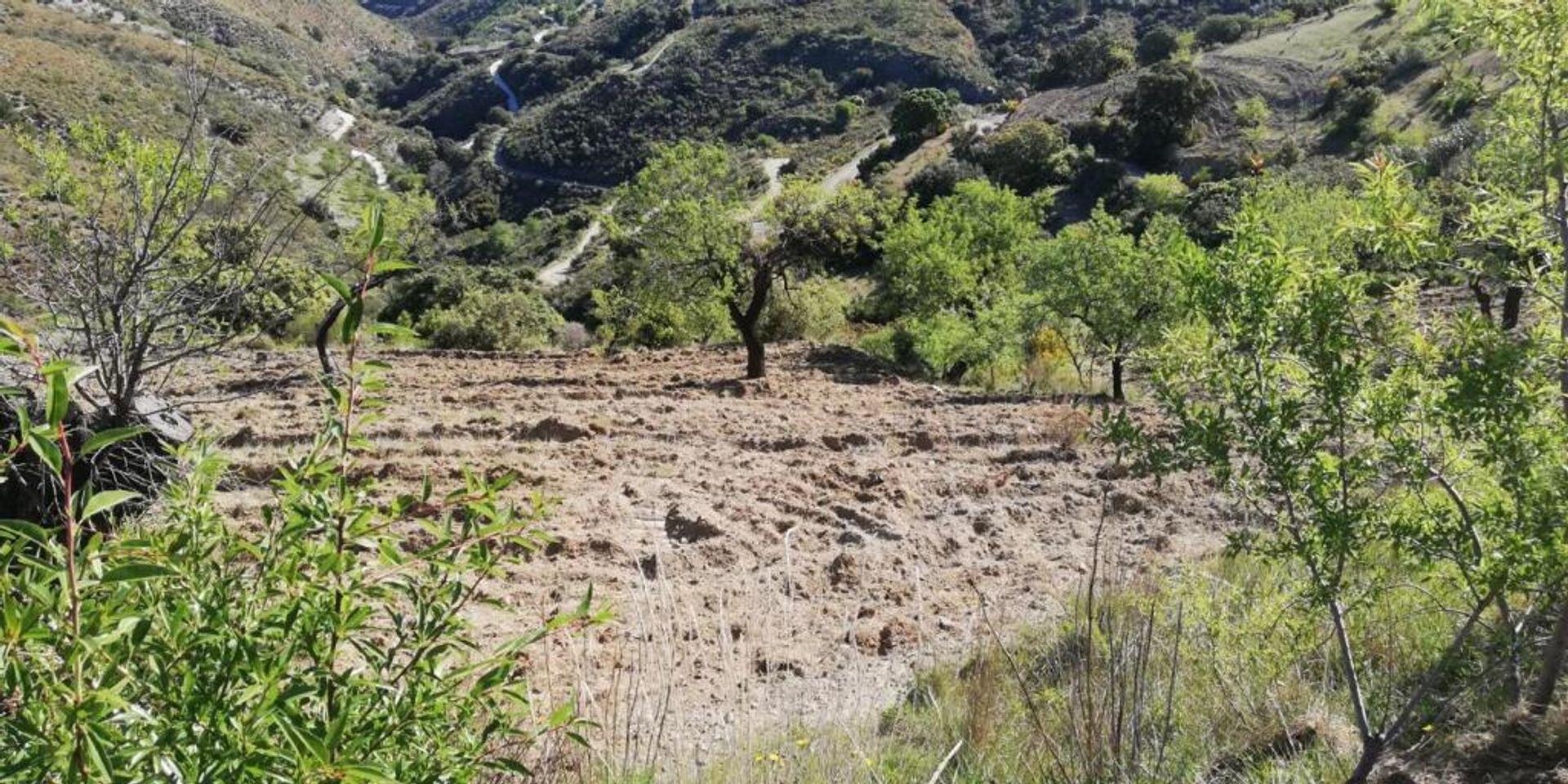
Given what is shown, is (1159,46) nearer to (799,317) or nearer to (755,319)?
(799,317)

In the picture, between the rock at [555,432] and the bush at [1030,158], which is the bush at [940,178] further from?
the rock at [555,432]

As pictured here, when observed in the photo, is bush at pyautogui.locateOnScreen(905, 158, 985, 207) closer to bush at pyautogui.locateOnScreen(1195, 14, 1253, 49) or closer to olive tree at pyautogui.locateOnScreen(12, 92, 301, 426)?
bush at pyautogui.locateOnScreen(1195, 14, 1253, 49)

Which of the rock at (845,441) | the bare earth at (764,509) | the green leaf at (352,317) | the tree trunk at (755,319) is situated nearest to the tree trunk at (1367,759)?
the bare earth at (764,509)

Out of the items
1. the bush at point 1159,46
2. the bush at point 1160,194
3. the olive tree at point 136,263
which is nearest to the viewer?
the olive tree at point 136,263

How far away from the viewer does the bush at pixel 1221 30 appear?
49.7 meters

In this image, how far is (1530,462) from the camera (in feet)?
7.74

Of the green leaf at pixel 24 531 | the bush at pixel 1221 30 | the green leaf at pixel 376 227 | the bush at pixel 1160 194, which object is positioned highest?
the bush at pixel 1221 30

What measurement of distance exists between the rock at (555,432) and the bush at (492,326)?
862 cm

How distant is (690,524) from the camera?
7203 millimetres

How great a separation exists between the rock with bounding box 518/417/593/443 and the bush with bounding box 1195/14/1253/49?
5091 centimetres

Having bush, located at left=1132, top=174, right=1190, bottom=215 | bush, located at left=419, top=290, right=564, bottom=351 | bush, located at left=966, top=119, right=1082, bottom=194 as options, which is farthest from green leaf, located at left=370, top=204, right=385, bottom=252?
bush, located at left=966, top=119, right=1082, bottom=194

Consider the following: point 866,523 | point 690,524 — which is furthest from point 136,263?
point 866,523

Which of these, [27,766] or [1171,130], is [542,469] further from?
A: [1171,130]

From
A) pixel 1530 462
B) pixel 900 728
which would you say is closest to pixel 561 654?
pixel 900 728
